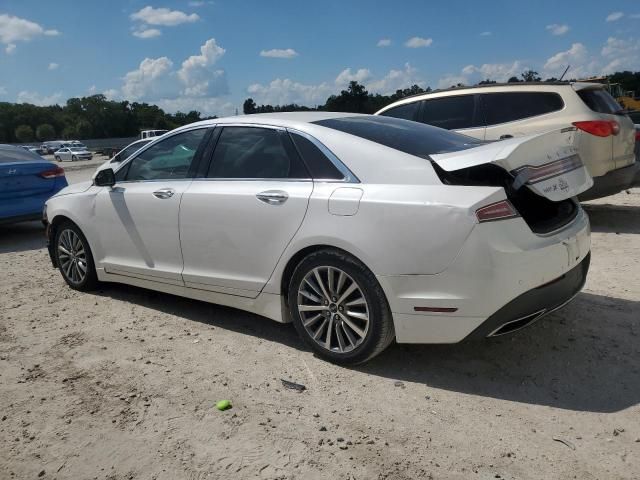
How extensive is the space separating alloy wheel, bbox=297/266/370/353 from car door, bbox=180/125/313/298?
0.33 meters

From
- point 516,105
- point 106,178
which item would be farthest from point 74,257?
point 516,105

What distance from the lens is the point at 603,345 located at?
3855mm

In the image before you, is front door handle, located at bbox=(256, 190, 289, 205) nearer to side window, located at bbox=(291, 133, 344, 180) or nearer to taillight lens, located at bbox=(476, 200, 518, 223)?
side window, located at bbox=(291, 133, 344, 180)

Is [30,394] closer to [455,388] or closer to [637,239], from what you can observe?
[455,388]

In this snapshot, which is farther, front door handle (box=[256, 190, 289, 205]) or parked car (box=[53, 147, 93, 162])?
parked car (box=[53, 147, 93, 162])

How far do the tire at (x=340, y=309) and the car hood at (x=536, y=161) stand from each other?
0.85 metres

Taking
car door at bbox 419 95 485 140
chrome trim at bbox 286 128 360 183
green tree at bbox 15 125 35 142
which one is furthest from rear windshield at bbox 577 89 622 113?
green tree at bbox 15 125 35 142

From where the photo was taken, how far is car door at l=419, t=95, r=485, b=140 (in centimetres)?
785

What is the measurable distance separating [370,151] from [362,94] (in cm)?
3075

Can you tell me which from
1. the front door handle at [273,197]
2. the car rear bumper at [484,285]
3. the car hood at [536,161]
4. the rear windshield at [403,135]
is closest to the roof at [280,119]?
the rear windshield at [403,135]

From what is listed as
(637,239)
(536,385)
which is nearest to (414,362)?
(536,385)

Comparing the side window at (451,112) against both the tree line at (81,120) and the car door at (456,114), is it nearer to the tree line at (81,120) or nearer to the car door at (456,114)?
the car door at (456,114)

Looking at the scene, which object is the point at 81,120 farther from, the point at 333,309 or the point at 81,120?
the point at 333,309

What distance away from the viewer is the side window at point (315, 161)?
3682mm
